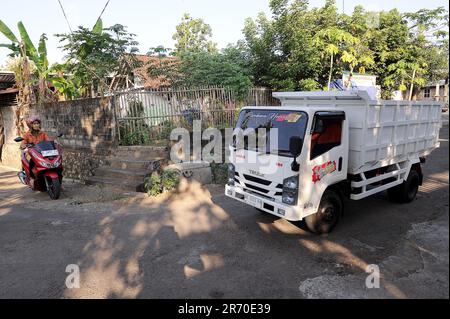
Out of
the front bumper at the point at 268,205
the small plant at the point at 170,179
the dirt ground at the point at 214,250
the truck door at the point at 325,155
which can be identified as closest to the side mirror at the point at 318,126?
the truck door at the point at 325,155

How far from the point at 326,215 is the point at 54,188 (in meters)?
5.89

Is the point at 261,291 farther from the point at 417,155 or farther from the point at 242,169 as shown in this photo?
the point at 417,155

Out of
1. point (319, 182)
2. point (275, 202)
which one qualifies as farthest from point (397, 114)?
point (275, 202)

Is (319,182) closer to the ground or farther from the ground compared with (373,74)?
closer to the ground

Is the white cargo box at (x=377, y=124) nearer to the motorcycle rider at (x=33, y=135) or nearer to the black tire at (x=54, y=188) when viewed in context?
the black tire at (x=54, y=188)

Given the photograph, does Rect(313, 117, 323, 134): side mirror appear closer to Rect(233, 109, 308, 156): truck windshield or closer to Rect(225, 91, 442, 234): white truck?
Rect(225, 91, 442, 234): white truck

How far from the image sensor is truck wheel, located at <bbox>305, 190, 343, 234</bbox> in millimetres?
4742

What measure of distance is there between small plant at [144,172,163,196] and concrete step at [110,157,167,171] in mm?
660

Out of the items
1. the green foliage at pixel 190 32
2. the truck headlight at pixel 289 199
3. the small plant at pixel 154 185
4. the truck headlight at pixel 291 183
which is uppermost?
the green foliage at pixel 190 32

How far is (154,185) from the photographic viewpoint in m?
7.21

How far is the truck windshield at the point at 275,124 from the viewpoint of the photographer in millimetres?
4590

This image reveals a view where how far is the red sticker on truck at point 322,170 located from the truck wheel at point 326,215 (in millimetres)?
338
